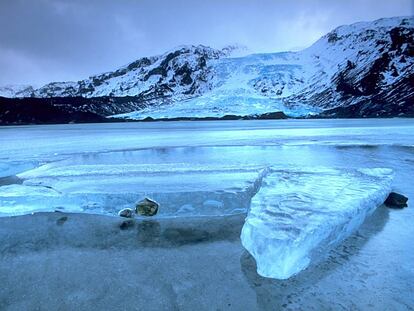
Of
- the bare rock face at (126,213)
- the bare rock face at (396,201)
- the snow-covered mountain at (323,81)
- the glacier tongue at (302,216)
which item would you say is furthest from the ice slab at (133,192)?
the snow-covered mountain at (323,81)

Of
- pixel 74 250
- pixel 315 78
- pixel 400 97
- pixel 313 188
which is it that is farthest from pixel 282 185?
pixel 315 78

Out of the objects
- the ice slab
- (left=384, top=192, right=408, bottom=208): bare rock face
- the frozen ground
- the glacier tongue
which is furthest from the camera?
the ice slab

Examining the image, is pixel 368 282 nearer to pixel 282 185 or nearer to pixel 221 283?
pixel 221 283

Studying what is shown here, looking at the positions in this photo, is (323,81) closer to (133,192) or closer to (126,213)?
(133,192)

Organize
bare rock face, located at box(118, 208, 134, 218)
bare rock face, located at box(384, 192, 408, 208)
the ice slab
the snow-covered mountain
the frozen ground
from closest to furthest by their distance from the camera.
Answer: the frozen ground → bare rock face, located at box(118, 208, 134, 218) → bare rock face, located at box(384, 192, 408, 208) → the ice slab → the snow-covered mountain

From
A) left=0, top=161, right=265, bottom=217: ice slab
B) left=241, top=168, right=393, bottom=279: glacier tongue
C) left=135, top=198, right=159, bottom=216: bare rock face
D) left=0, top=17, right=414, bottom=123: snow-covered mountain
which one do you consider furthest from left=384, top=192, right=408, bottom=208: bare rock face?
left=0, top=17, right=414, bottom=123: snow-covered mountain

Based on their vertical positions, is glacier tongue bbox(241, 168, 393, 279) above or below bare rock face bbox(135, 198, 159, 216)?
above

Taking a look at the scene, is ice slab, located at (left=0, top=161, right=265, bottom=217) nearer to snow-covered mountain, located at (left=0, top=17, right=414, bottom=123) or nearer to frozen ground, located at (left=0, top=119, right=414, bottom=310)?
frozen ground, located at (left=0, top=119, right=414, bottom=310)

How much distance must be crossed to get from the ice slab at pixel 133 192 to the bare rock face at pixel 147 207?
0.36 ft

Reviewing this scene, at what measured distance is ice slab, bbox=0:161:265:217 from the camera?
556cm

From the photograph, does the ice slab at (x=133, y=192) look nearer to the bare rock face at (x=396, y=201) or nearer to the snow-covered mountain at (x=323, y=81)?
the bare rock face at (x=396, y=201)

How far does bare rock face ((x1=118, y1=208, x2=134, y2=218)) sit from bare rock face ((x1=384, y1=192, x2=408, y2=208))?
4.31m

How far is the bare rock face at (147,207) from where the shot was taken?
5.29 metres

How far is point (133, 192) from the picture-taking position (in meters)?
5.99
